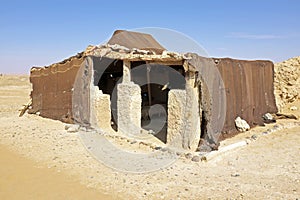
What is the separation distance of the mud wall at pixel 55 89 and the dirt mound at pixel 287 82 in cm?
975

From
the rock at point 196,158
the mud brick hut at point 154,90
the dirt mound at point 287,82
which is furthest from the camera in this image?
Answer: the dirt mound at point 287,82

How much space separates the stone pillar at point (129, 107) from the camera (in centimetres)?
912

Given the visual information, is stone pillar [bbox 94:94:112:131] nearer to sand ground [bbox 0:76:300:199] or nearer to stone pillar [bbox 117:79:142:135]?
stone pillar [bbox 117:79:142:135]

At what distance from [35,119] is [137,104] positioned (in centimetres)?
598

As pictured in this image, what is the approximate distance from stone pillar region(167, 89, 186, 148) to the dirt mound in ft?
27.7

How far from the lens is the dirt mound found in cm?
1455

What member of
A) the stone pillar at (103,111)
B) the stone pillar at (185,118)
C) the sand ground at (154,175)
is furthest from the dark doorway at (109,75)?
the stone pillar at (185,118)

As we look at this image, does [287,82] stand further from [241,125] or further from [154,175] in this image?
[154,175]

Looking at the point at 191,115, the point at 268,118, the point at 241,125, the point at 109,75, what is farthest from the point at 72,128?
the point at 268,118

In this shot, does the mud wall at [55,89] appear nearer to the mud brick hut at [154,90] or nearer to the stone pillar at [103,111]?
the mud brick hut at [154,90]

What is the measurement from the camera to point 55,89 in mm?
12508

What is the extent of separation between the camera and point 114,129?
10281mm

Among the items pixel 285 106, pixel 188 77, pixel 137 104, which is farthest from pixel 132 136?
pixel 285 106

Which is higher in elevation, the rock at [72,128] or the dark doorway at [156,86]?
the dark doorway at [156,86]
